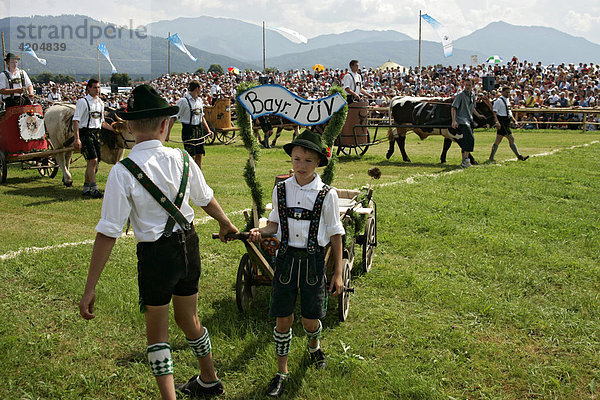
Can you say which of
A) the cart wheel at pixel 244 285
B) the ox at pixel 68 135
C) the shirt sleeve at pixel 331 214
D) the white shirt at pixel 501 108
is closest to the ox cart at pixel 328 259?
the cart wheel at pixel 244 285

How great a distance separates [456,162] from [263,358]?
39.6 ft

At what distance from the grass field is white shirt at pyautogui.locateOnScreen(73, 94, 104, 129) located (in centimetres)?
194

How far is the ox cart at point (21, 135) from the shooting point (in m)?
11.1

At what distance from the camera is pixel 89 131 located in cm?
1032

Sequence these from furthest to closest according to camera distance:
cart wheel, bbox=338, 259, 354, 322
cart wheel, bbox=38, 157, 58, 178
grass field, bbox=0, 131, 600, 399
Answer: cart wheel, bbox=38, 157, 58, 178 → cart wheel, bbox=338, 259, 354, 322 → grass field, bbox=0, 131, 600, 399

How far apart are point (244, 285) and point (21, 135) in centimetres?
856

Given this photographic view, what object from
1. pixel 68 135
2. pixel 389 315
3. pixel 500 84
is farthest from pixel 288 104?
pixel 500 84

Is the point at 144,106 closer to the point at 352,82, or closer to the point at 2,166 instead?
the point at 2,166

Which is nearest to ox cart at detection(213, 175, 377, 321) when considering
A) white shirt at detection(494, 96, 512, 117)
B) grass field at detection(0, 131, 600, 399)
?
grass field at detection(0, 131, 600, 399)

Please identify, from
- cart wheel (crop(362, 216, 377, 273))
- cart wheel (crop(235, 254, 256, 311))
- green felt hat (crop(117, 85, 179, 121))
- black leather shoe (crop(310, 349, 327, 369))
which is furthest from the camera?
cart wheel (crop(362, 216, 377, 273))

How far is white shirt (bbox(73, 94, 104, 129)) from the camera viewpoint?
10.1 meters

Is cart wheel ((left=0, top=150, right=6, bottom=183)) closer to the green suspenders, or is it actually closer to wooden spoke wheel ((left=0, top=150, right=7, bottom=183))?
wooden spoke wheel ((left=0, top=150, right=7, bottom=183))

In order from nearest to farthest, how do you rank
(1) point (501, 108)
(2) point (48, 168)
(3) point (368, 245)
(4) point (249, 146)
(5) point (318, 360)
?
(5) point (318, 360), (4) point (249, 146), (3) point (368, 245), (2) point (48, 168), (1) point (501, 108)

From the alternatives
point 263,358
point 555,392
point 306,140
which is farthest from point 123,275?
point 555,392
